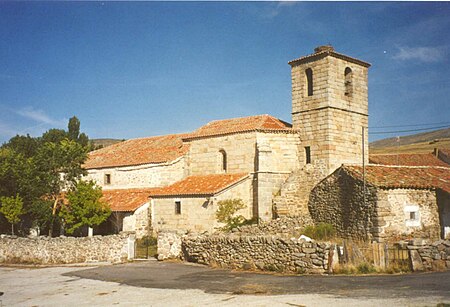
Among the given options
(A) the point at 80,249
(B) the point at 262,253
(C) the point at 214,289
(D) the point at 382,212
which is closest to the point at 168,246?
(A) the point at 80,249

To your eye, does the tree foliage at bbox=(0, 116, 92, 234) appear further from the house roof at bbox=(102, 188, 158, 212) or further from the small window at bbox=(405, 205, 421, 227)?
the small window at bbox=(405, 205, 421, 227)

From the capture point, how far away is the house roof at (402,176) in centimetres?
2056

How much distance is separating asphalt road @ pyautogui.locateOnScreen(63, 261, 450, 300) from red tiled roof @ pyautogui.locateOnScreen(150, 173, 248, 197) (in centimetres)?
910

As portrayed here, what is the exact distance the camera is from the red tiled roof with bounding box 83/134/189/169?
3207cm

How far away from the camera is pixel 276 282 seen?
13406mm

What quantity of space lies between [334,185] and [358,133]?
19.9ft

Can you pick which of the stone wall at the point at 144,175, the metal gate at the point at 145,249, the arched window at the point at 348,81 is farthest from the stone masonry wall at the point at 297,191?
the stone wall at the point at 144,175

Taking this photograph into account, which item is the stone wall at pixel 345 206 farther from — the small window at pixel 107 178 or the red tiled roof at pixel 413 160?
the small window at pixel 107 178

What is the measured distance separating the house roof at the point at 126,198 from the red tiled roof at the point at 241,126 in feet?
17.3

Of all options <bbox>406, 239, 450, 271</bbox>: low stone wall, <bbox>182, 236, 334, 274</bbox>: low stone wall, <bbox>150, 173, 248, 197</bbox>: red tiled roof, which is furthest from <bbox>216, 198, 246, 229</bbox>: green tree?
<bbox>406, 239, 450, 271</bbox>: low stone wall

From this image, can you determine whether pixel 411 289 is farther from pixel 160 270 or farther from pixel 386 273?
pixel 160 270

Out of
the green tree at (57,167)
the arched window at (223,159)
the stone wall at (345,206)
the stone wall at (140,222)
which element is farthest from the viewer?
the arched window at (223,159)

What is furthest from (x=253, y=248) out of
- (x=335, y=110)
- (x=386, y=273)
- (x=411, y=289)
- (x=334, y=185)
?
(x=335, y=110)

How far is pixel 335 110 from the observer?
26781 millimetres
